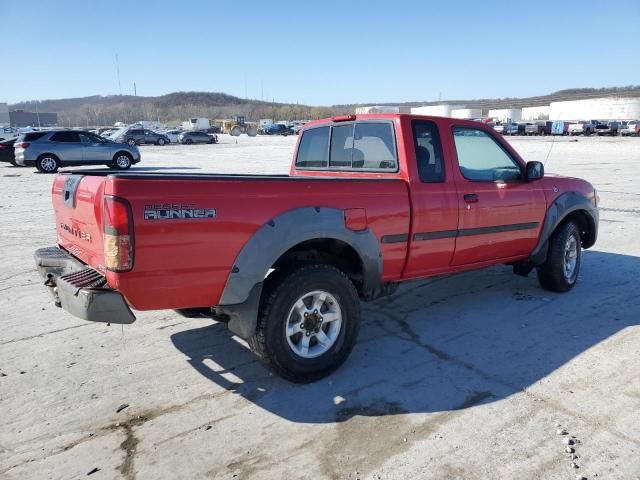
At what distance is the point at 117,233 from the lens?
274 cm

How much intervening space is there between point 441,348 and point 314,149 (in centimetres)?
242

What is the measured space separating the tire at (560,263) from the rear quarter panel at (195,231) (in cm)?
312

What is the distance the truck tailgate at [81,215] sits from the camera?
3008mm

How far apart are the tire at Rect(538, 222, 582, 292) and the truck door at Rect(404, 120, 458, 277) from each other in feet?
5.29

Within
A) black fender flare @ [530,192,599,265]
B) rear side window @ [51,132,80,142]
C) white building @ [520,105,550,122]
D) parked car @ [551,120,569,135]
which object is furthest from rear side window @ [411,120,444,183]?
white building @ [520,105,550,122]

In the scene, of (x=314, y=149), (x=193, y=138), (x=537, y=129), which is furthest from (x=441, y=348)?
(x=537, y=129)

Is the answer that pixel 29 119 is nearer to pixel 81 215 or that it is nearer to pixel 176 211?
pixel 81 215

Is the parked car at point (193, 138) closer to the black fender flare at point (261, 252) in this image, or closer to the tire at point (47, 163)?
the tire at point (47, 163)

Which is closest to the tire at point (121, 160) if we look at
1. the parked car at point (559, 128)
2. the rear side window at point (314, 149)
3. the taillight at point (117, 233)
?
the rear side window at point (314, 149)

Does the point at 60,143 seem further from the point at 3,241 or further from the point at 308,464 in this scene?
the point at 308,464

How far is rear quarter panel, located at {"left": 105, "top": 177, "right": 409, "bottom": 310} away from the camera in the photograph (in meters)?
2.80

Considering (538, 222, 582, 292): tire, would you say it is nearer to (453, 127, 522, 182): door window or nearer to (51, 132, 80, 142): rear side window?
(453, 127, 522, 182): door window

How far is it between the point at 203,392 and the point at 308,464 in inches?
42.5

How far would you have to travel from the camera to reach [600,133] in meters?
54.3
